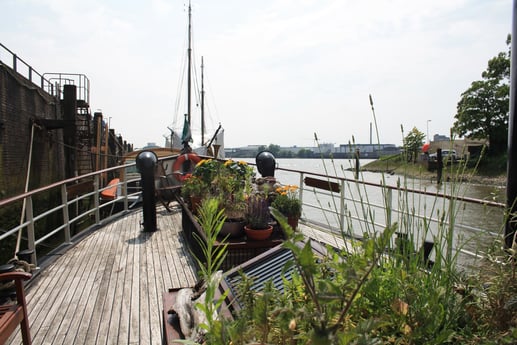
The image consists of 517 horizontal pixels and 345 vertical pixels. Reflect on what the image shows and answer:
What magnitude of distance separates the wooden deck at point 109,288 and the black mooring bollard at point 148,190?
0.75 ft

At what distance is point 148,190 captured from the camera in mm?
5141

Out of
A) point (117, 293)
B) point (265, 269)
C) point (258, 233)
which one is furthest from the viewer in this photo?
point (258, 233)

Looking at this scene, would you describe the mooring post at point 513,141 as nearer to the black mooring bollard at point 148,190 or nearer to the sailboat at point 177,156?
the black mooring bollard at point 148,190

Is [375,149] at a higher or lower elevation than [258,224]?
higher

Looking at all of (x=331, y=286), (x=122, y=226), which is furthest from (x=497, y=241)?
(x=122, y=226)

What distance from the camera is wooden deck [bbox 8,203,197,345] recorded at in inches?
93.0

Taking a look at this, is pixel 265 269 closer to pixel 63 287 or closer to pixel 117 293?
pixel 117 293

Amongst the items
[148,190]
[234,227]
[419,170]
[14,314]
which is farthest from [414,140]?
[148,190]

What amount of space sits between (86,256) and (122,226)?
146 centimetres

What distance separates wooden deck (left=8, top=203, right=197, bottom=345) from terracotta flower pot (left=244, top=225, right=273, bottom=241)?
668 mm

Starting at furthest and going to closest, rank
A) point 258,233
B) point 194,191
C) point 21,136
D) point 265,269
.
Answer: point 21,136 < point 194,191 < point 258,233 < point 265,269

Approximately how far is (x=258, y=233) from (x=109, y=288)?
55.0 inches

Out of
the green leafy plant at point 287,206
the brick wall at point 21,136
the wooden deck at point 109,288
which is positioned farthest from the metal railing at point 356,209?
the brick wall at point 21,136

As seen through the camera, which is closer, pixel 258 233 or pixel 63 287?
pixel 63 287
